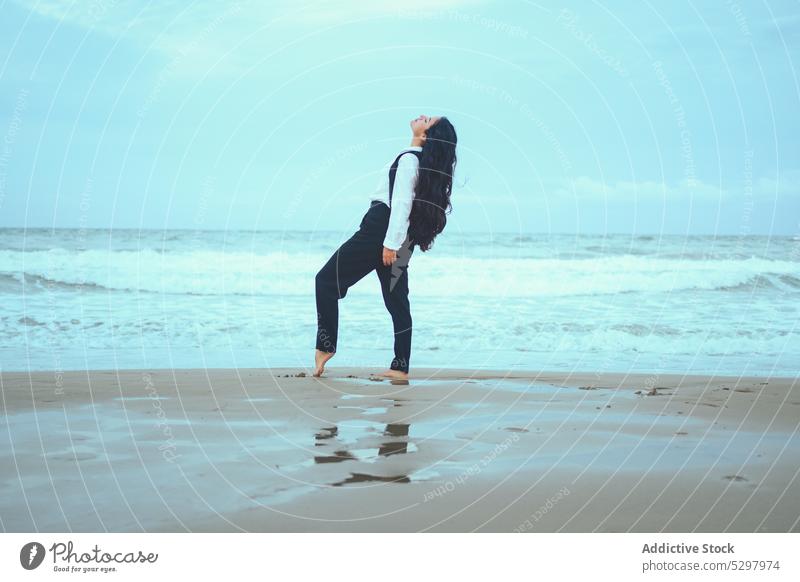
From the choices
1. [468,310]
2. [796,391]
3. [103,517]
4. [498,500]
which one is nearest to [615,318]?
[468,310]

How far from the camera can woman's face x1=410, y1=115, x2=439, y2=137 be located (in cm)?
680

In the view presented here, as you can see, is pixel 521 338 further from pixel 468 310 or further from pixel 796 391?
pixel 796 391

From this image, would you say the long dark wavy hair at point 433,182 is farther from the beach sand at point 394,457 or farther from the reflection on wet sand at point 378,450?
the reflection on wet sand at point 378,450

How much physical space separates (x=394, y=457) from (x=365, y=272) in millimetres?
2966

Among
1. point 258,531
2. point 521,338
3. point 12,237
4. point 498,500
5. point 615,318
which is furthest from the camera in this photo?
point 12,237

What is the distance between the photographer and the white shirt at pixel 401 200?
6.64 m

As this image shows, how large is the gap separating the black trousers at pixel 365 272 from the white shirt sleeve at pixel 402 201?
204mm

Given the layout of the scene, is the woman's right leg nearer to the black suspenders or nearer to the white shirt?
the white shirt

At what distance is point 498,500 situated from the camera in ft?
11.4

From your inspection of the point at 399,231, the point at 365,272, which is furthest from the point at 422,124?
the point at 365,272

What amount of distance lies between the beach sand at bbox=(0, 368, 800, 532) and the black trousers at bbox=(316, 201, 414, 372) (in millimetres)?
543
